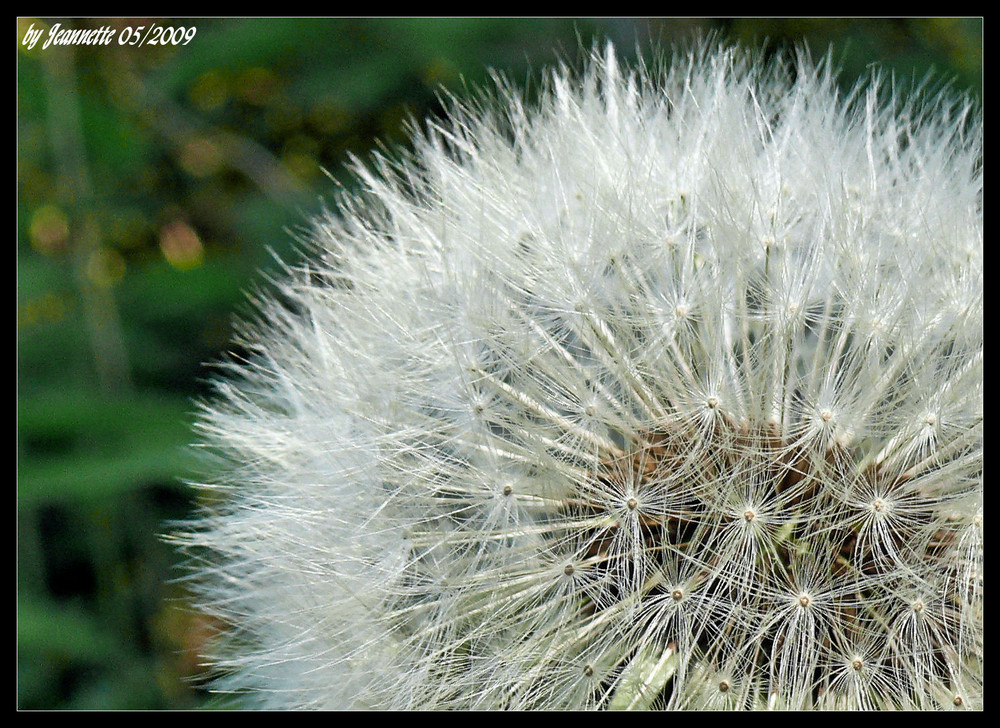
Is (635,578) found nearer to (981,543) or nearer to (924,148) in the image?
(981,543)

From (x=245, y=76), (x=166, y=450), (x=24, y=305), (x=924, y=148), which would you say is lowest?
(x=166, y=450)

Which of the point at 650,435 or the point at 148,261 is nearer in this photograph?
the point at 650,435

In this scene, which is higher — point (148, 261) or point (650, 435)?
point (148, 261)

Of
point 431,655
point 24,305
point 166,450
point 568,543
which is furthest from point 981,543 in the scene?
point 24,305

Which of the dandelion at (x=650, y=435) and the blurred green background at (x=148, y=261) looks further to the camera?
the blurred green background at (x=148, y=261)

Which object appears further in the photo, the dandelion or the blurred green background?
the blurred green background
